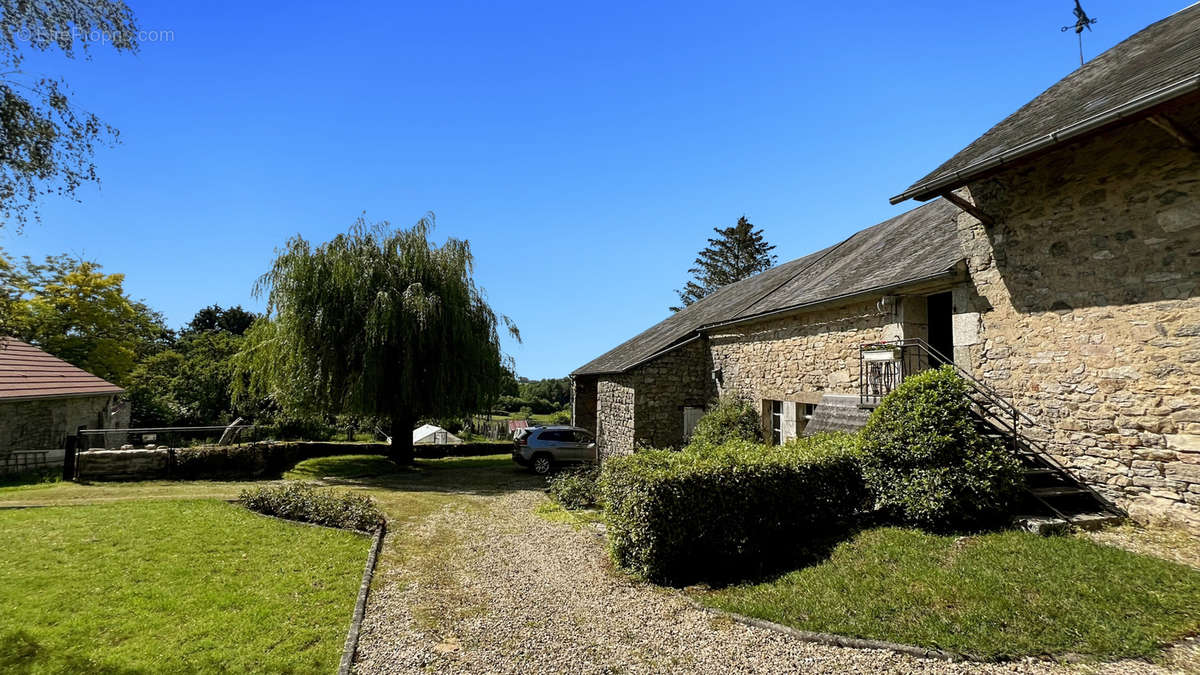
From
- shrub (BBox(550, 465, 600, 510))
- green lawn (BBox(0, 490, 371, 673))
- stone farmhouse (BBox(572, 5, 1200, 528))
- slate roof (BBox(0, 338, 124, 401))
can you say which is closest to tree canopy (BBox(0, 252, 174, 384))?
slate roof (BBox(0, 338, 124, 401))

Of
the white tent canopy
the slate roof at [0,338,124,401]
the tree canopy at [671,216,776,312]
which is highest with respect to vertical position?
the tree canopy at [671,216,776,312]

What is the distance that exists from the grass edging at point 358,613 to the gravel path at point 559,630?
3.2 inches

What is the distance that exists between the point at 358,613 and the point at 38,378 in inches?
687

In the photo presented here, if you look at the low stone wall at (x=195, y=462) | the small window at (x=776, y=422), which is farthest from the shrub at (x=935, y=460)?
the low stone wall at (x=195, y=462)

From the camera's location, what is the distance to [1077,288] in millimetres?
6469

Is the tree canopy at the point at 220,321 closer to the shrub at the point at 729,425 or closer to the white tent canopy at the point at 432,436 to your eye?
the white tent canopy at the point at 432,436

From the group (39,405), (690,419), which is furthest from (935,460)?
(39,405)

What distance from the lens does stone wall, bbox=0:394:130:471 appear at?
14336mm

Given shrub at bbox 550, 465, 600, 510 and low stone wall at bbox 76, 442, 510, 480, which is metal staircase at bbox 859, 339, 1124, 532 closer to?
shrub at bbox 550, 465, 600, 510

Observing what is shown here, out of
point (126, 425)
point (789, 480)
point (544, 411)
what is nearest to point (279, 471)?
point (126, 425)

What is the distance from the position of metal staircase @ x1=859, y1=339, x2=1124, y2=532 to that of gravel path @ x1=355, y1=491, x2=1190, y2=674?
2.76 m

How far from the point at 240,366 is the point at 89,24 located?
13.6 m

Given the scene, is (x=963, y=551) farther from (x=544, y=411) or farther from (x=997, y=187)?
(x=544, y=411)

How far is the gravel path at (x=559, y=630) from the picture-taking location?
4191 millimetres
